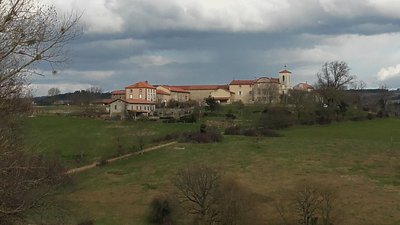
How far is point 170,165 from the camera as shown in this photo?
5216 cm

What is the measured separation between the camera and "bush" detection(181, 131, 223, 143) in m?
63.4

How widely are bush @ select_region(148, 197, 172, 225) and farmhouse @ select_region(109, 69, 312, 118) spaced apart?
2455 inches

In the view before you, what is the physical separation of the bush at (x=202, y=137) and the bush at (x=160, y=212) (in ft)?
89.9

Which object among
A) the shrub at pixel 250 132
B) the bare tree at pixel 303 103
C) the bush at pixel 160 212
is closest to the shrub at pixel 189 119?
the shrub at pixel 250 132

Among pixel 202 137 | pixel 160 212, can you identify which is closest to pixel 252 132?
pixel 202 137

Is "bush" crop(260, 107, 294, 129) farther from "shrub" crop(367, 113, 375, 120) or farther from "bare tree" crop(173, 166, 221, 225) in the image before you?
"bare tree" crop(173, 166, 221, 225)

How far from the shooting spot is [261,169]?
164 feet

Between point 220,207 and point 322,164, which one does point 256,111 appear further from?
point 220,207

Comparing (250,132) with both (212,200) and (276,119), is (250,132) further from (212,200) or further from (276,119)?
(212,200)

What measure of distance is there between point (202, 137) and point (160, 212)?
29.1m

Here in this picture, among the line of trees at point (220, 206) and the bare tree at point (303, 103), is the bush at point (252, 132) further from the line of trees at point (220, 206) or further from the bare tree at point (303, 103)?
the line of trees at point (220, 206)

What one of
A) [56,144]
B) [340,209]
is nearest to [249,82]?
[56,144]

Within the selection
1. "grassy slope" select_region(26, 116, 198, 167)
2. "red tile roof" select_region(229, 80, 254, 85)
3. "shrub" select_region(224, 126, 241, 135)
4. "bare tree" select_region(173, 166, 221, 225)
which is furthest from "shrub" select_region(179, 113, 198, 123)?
"red tile roof" select_region(229, 80, 254, 85)

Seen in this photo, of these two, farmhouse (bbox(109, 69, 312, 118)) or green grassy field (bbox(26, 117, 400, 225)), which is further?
farmhouse (bbox(109, 69, 312, 118))
